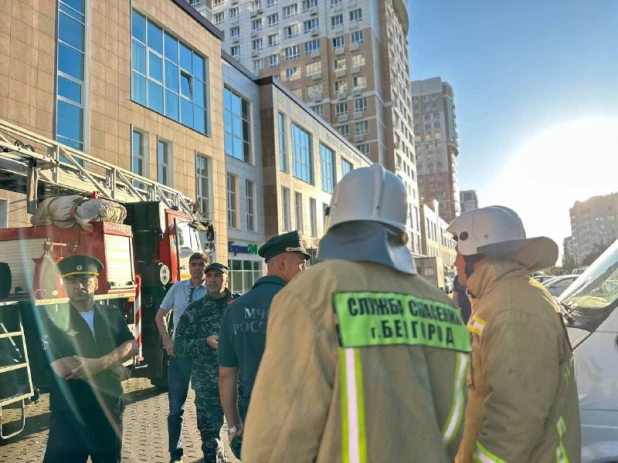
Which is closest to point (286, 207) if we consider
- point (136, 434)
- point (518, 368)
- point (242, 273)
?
point (242, 273)

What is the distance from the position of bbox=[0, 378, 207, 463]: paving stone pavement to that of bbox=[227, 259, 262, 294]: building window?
17488mm

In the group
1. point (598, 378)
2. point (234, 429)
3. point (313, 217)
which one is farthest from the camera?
point (313, 217)

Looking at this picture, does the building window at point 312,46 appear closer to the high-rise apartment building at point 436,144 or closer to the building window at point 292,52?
the building window at point 292,52

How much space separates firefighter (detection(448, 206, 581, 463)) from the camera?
1.64m

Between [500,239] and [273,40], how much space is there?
6466 cm

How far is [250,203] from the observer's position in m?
28.1

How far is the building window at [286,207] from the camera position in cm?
3009

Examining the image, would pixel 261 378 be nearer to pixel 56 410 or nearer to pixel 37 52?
pixel 56 410

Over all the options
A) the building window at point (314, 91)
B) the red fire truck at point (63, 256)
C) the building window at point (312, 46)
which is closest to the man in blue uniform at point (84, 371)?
the red fire truck at point (63, 256)

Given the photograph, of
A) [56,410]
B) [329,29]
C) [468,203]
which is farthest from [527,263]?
[468,203]

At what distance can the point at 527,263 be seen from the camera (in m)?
2.08

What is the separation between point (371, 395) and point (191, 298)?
478 centimetres

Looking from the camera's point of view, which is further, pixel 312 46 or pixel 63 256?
pixel 312 46

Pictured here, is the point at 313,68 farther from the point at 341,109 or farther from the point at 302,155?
the point at 302,155
